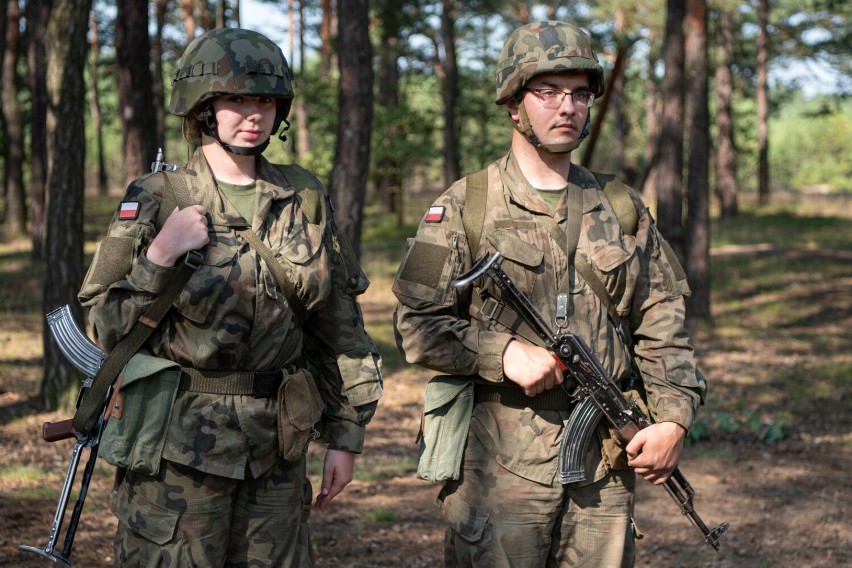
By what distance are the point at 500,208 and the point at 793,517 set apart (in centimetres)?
447

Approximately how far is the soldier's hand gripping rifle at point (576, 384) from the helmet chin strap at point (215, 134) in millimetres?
766

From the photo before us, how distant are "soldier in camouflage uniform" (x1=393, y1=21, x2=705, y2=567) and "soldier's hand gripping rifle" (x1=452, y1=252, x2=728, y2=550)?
0.05 metres

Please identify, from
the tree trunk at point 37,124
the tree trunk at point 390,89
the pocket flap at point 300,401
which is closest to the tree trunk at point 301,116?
the tree trunk at point 390,89

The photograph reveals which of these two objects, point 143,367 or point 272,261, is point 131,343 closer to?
point 143,367

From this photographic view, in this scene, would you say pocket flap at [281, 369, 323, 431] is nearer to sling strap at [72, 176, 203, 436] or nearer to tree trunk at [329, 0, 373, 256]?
sling strap at [72, 176, 203, 436]

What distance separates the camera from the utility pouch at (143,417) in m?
3.11

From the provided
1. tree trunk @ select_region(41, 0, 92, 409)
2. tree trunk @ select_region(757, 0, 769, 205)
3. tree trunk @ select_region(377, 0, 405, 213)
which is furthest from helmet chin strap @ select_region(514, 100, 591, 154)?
tree trunk @ select_region(757, 0, 769, 205)

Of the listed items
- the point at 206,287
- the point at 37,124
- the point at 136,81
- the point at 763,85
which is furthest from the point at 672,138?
the point at 763,85

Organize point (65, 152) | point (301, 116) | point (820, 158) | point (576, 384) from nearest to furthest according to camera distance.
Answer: point (576, 384), point (65, 152), point (301, 116), point (820, 158)

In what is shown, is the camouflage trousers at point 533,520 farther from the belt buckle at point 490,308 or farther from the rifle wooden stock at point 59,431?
the rifle wooden stock at point 59,431

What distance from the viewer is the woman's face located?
10.6ft

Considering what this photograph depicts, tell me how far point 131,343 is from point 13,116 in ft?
62.9

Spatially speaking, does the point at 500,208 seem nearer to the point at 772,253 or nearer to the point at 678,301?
the point at 678,301

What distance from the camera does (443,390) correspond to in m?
3.41
